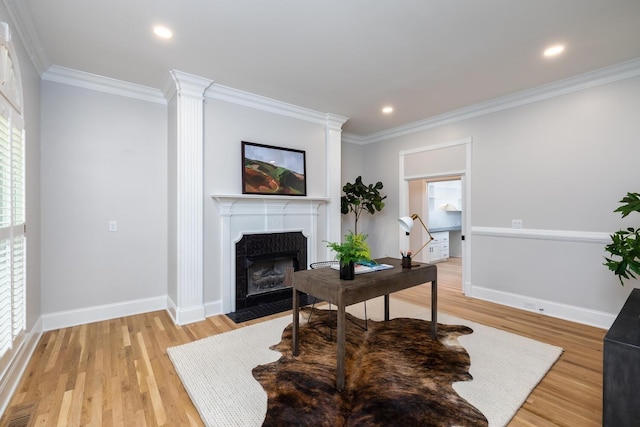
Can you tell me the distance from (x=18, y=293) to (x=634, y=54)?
585 cm

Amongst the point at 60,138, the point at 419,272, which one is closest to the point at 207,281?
the point at 60,138

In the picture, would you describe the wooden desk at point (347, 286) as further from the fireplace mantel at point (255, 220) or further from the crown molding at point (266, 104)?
the crown molding at point (266, 104)

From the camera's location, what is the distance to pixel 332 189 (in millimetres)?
4699

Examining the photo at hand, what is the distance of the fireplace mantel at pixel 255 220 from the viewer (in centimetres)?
365

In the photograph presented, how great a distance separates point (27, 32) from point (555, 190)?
18.1 feet

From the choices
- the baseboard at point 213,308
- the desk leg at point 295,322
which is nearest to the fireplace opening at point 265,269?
the baseboard at point 213,308

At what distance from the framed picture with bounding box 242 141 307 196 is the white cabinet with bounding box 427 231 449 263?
4152mm

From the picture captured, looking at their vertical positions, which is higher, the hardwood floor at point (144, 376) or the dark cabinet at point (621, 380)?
the dark cabinet at point (621, 380)

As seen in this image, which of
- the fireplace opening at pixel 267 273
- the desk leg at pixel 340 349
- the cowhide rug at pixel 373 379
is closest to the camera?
the cowhide rug at pixel 373 379

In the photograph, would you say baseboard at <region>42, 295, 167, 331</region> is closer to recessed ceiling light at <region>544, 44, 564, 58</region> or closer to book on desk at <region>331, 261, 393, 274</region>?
book on desk at <region>331, 261, 393, 274</region>

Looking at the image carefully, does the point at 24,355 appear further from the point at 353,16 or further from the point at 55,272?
the point at 353,16

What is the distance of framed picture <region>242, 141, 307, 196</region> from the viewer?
3843mm

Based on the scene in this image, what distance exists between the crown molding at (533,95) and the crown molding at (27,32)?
4.74 metres

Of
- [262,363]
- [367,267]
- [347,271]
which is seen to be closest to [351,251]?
[347,271]
